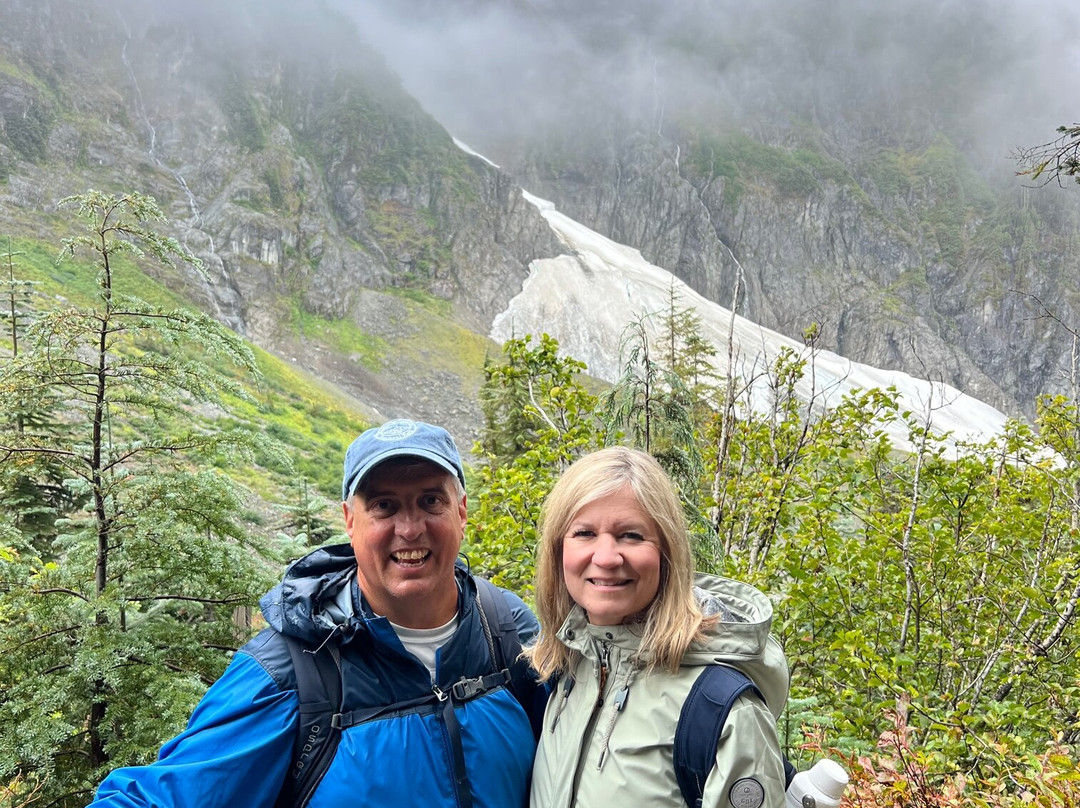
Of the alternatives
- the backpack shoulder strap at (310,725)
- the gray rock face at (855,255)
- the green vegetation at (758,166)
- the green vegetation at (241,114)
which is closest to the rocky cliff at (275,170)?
the green vegetation at (241,114)

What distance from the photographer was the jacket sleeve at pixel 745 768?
1.59 meters

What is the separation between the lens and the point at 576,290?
73.8 meters

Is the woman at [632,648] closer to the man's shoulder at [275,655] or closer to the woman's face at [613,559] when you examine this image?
the woman's face at [613,559]

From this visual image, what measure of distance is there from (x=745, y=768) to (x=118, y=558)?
3983 millimetres

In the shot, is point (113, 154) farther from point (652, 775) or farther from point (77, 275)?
point (652, 775)

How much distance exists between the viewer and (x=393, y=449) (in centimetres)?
206

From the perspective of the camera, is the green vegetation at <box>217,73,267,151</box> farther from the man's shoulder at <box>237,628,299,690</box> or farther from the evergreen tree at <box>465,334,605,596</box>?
the man's shoulder at <box>237,628,299,690</box>

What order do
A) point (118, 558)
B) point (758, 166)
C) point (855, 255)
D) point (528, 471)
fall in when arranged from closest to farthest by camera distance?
point (118, 558) → point (528, 471) → point (855, 255) → point (758, 166)

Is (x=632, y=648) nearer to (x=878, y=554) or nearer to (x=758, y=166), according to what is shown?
(x=878, y=554)

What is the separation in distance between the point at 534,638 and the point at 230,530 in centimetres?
289

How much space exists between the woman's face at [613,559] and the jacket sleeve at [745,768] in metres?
0.45

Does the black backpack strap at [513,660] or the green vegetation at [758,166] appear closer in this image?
the black backpack strap at [513,660]

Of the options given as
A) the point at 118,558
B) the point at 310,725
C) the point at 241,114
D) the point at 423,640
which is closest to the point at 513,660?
the point at 423,640

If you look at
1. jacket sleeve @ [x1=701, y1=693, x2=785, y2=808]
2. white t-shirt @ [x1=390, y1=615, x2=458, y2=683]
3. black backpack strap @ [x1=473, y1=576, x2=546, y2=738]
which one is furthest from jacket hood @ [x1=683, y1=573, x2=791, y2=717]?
white t-shirt @ [x1=390, y1=615, x2=458, y2=683]
